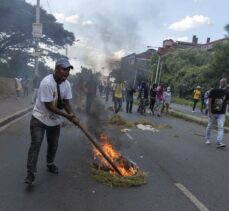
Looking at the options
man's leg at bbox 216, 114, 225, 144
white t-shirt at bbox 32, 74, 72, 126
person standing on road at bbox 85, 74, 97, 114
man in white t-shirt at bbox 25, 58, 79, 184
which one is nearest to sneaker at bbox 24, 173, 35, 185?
man in white t-shirt at bbox 25, 58, 79, 184

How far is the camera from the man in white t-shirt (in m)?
5.91

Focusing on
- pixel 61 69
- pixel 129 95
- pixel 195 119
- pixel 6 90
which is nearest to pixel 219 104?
pixel 61 69

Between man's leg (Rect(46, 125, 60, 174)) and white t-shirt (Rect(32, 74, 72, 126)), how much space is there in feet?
0.57

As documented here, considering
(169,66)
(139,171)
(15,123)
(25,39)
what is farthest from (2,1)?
(169,66)

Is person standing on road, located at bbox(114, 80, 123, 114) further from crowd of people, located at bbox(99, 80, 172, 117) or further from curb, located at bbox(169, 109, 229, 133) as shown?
curb, located at bbox(169, 109, 229, 133)

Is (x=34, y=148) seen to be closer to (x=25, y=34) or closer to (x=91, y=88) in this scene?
(x=91, y=88)

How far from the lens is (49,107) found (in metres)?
5.91

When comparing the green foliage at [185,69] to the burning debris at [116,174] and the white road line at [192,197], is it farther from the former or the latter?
the white road line at [192,197]

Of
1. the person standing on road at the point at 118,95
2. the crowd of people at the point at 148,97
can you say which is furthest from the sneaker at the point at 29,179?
the crowd of people at the point at 148,97

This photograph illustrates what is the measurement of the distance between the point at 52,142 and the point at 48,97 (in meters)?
0.96

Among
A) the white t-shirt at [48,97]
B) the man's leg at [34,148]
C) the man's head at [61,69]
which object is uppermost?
the man's head at [61,69]

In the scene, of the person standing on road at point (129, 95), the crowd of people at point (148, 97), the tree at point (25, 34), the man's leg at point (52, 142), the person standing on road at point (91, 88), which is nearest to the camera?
the man's leg at point (52, 142)

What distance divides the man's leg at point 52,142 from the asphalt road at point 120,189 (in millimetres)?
131

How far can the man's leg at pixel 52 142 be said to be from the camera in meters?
6.42
